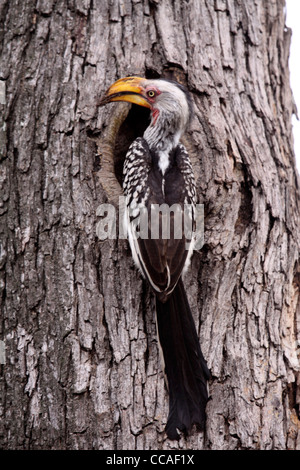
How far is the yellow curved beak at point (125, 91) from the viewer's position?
3.25m

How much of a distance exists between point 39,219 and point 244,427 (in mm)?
1622

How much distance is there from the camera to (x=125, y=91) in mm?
3275

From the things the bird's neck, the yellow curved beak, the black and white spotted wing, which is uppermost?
the yellow curved beak

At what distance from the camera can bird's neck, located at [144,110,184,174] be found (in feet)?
11.6

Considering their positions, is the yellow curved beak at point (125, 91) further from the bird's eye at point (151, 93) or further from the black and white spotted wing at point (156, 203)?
the black and white spotted wing at point (156, 203)

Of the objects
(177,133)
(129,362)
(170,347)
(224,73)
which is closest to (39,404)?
(129,362)

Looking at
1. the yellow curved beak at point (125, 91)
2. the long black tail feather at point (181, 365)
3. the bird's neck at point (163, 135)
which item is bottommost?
the long black tail feather at point (181, 365)

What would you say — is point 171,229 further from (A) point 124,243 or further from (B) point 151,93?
(B) point 151,93

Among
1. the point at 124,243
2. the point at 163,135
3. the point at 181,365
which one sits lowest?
the point at 181,365

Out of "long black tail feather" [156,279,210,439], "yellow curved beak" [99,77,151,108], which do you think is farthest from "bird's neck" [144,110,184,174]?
"long black tail feather" [156,279,210,439]

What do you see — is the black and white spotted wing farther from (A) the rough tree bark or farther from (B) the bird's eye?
(B) the bird's eye

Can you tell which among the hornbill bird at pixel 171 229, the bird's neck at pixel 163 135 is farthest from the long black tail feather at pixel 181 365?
the bird's neck at pixel 163 135

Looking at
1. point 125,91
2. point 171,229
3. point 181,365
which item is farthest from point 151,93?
point 181,365

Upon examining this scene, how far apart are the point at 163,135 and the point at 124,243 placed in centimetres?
86
